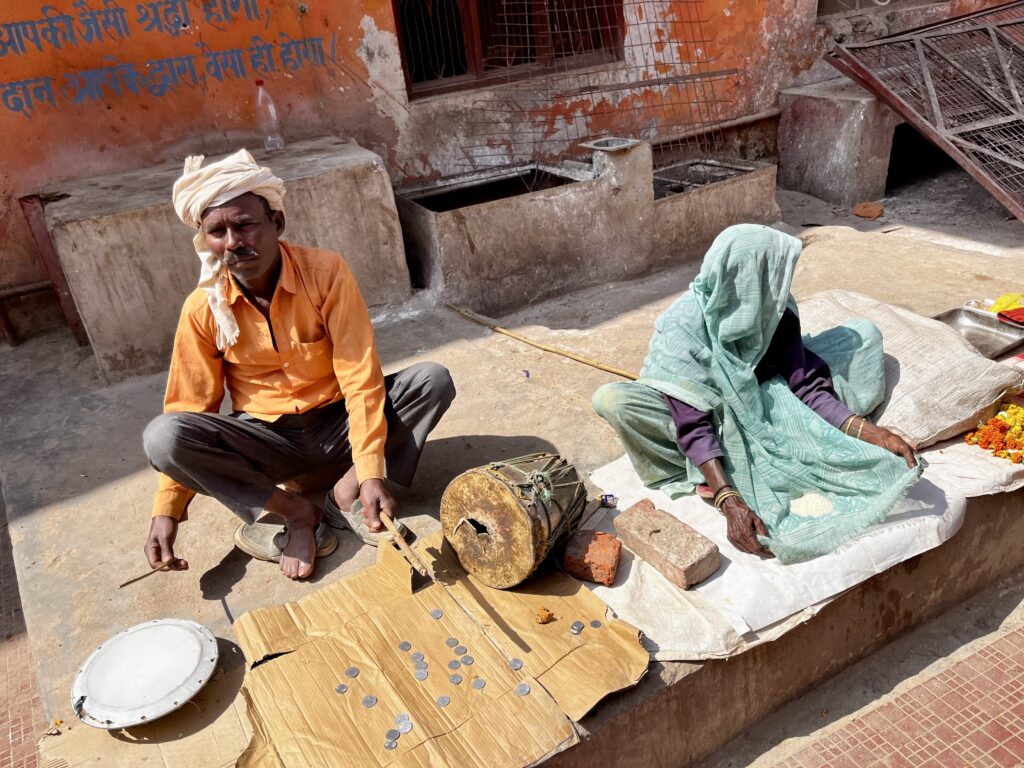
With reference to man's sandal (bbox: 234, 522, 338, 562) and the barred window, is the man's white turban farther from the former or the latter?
the barred window

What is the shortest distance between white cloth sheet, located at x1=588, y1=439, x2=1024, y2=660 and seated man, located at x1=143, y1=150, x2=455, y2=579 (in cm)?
88

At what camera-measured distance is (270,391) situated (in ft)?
9.94

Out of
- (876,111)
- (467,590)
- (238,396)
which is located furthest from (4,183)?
(876,111)

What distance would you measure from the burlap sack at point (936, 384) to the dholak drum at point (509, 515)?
141 cm

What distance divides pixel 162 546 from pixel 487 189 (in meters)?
4.26

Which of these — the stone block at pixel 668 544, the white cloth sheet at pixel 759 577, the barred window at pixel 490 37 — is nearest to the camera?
the white cloth sheet at pixel 759 577

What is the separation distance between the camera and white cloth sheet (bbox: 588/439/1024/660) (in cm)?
253

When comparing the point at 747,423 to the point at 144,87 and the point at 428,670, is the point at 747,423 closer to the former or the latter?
the point at 428,670

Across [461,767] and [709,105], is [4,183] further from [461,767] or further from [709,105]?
[709,105]

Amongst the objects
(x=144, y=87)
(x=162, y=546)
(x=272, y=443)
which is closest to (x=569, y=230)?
(x=144, y=87)

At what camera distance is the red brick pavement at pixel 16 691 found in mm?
2859

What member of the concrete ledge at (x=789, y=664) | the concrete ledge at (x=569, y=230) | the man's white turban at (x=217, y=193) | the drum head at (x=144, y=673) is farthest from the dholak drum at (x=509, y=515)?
the concrete ledge at (x=569, y=230)

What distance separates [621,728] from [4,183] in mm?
4938

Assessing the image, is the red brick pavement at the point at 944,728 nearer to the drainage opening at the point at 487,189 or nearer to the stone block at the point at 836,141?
the drainage opening at the point at 487,189
